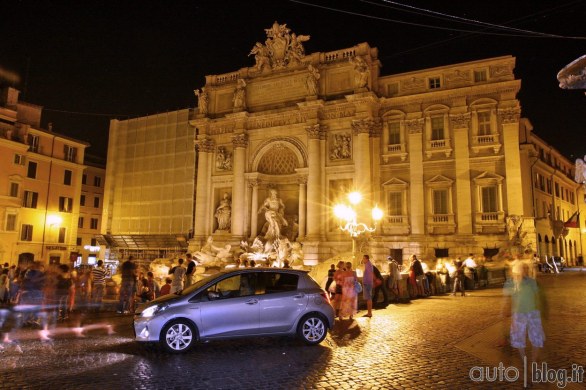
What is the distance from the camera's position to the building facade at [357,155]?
2566 centimetres

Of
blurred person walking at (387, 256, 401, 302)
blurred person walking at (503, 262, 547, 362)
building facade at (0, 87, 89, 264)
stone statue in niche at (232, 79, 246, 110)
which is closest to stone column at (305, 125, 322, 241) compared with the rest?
stone statue in niche at (232, 79, 246, 110)

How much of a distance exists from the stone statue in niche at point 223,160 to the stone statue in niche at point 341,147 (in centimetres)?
818

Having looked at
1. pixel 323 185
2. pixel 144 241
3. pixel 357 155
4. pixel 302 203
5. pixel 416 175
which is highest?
pixel 357 155

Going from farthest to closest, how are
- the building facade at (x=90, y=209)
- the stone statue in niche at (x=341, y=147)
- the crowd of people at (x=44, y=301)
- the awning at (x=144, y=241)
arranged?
the building facade at (x=90, y=209)
the awning at (x=144, y=241)
the stone statue in niche at (x=341, y=147)
the crowd of people at (x=44, y=301)

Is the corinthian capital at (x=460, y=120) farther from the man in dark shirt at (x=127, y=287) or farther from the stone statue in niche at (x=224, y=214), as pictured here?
the man in dark shirt at (x=127, y=287)

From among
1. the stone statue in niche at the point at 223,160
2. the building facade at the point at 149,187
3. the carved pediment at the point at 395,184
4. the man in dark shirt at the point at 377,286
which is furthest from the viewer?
the building facade at the point at 149,187

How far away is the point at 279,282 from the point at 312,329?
1178 millimetres

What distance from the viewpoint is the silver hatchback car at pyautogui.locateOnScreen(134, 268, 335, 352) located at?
820 cm

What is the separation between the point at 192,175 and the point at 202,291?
28296mm

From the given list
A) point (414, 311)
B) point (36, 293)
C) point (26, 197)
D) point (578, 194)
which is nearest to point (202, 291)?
point (36, 293)

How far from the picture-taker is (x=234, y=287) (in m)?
8.80

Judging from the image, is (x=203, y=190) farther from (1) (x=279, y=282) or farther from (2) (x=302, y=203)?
(1) (x=279, y=282)

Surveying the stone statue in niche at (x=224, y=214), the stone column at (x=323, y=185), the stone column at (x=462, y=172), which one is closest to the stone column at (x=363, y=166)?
the stone column at (x=323, y=185)

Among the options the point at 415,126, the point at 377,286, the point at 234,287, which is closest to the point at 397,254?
the point at 415,126
